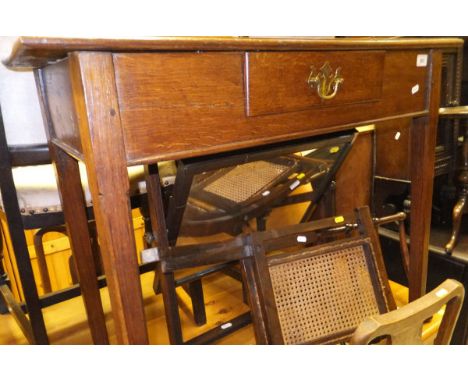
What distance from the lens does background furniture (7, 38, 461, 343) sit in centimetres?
53

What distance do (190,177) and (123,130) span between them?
0.43 m

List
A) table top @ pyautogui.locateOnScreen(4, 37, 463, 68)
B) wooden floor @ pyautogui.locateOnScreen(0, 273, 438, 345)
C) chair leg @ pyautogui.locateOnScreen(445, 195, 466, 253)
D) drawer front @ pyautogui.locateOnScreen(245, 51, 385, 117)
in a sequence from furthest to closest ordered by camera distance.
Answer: chair leg @ pyautogui.locateOnScreen(445, 195, 466, 253) < wooden floor @ pyautogui.locateOnScreen(0, 273, 438, 345) < drawer front @ pyautogui.locateOnScreen(245, 51, 385, 117) < table top @ pyautogui.locateOnScreen(4, 37, 463, 68)

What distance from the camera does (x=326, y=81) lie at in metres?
0.77

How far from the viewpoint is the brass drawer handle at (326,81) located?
75cm

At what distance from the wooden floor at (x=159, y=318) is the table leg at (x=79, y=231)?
0.62 ft

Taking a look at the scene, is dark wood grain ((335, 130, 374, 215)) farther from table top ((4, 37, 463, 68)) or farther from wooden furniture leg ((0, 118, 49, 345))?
wooden furniture leg ((0, 118, 49, 345))

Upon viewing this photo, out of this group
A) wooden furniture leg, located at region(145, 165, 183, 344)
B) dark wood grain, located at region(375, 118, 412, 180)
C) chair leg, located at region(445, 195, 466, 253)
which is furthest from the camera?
dark wood grain, located at region(375, 118, 412, 180)

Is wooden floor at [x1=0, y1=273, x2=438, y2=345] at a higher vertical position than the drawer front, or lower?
lower

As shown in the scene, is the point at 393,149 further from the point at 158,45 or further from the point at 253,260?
the point at 158,45

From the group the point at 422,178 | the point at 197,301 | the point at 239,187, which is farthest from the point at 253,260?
the point at 422,178

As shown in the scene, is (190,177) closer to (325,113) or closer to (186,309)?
Answer: (325,113)

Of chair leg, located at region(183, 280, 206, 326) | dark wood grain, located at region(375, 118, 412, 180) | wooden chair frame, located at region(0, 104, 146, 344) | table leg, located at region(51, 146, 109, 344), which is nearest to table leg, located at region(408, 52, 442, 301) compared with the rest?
dark wood grain, located at region(375, 118, 412, 180)

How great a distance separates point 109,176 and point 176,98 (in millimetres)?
154

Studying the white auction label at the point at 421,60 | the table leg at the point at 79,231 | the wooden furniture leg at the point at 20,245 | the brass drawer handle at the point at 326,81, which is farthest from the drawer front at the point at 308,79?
the wooden furniture leg at the point at 20,245
